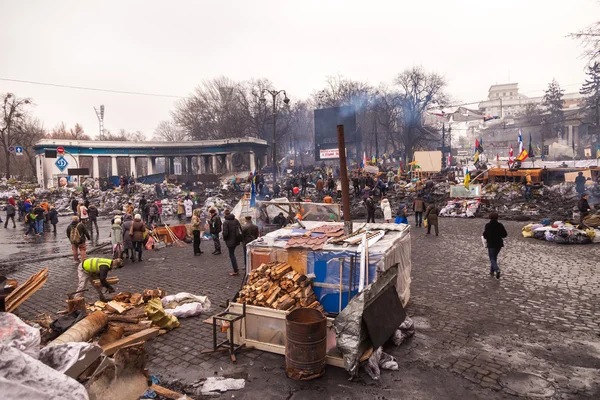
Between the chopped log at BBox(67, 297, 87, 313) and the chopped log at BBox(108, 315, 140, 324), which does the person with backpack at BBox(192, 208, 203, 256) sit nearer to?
the chopped log at BBox(67, 297, 87, 313)

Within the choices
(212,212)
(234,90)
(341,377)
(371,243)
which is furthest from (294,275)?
(234,90)

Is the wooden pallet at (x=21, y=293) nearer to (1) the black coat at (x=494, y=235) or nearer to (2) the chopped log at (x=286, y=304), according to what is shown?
(2) the chopped log at (x=286, y=304)

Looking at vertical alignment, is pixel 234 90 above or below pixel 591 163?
above

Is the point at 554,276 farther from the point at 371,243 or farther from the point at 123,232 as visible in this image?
the point at 123,232

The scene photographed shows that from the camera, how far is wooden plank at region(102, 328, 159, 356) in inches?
230

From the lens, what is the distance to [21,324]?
4.77 m

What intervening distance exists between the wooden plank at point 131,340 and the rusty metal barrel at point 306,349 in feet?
8.86

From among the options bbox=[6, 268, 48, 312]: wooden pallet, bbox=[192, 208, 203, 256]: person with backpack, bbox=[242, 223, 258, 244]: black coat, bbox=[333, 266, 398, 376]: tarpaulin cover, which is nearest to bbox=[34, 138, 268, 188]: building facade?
bbox=[192, 208, 203, 256]: person with backpack

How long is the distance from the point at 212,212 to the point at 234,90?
50189mm

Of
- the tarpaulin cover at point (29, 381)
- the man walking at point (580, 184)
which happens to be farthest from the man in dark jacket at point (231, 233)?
the man walking at point (580, 184)

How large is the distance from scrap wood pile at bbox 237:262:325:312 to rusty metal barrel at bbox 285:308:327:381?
909mm

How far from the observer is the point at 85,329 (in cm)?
595

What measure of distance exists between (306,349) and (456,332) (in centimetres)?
301

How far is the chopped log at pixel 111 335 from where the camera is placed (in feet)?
20.2
